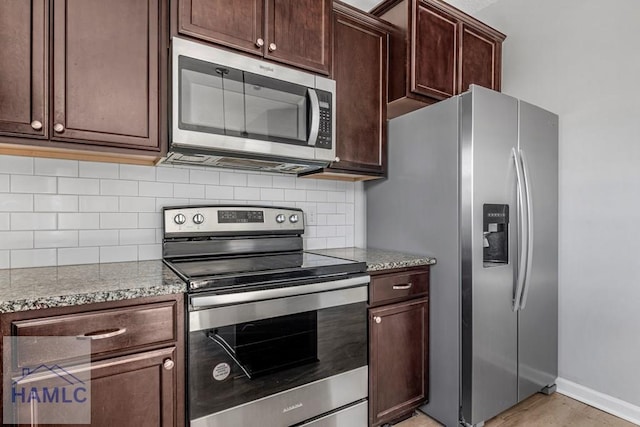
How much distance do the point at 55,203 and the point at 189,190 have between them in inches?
23.6

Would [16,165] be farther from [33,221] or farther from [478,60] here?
[478,60]

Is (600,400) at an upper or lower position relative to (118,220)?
lower

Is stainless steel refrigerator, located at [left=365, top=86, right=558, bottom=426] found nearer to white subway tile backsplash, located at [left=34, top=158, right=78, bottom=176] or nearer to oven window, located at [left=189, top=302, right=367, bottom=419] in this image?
oven window, located at [left=189, top=302, right=367, bottom=419]

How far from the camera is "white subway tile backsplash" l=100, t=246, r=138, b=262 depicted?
1706 mm

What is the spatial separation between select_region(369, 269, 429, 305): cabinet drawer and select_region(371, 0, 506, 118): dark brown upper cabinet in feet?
3.58

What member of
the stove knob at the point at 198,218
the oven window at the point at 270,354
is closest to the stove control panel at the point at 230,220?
the stove knob at the point at 198,218

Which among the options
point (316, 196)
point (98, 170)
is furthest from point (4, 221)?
point (316, 196)

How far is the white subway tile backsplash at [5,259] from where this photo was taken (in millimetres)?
1497

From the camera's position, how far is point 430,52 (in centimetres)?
219

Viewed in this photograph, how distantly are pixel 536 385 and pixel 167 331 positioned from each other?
216 centimetres

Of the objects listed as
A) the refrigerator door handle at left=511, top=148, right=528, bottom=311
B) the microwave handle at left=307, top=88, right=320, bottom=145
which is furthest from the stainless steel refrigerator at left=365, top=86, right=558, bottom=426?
the microwave handle at left=307, top=88, right=320, bottom=145

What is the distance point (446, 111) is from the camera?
1.91 m

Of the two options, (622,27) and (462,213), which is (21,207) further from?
(622,27)

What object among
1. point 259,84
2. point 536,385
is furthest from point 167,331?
point 536,385
